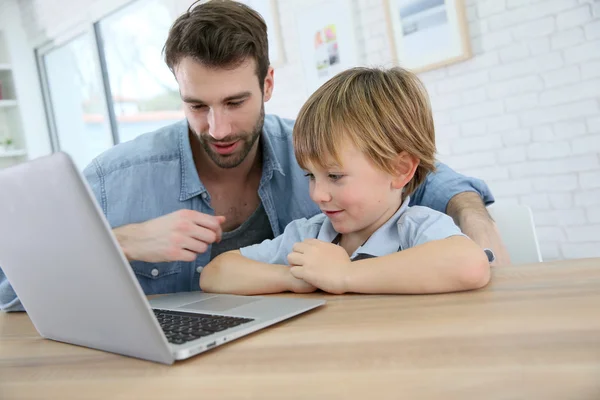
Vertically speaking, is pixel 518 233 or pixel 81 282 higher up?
pixel 81 282

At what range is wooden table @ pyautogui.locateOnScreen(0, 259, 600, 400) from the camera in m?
0.46

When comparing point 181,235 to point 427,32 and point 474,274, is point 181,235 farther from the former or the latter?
point 427,32

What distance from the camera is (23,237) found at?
2.23ft

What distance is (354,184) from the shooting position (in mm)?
1038

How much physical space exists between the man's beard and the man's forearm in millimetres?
540

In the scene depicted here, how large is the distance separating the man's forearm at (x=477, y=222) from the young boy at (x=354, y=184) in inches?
4.9

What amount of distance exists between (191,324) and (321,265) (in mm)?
243

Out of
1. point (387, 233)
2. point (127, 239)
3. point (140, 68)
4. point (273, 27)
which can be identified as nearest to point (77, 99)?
point (140, 68)

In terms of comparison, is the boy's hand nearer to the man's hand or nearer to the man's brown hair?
the man's hand

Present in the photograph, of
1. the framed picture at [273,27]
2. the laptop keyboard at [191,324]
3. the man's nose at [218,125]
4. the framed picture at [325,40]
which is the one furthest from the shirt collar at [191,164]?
the framed picture at [273,27]

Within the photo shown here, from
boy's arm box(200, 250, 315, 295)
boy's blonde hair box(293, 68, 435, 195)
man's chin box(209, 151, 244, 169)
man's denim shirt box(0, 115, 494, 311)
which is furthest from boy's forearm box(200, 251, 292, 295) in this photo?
man's chin box(209, 151, 244, 169)

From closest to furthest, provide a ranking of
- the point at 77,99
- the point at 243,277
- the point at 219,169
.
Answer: the point at 243,277 < the point at 219,169 < the point at 77,99

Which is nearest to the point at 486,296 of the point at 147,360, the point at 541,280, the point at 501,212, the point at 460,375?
the point at 541,280

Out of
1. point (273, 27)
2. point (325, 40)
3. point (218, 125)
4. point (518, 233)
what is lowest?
point (518, 233)
